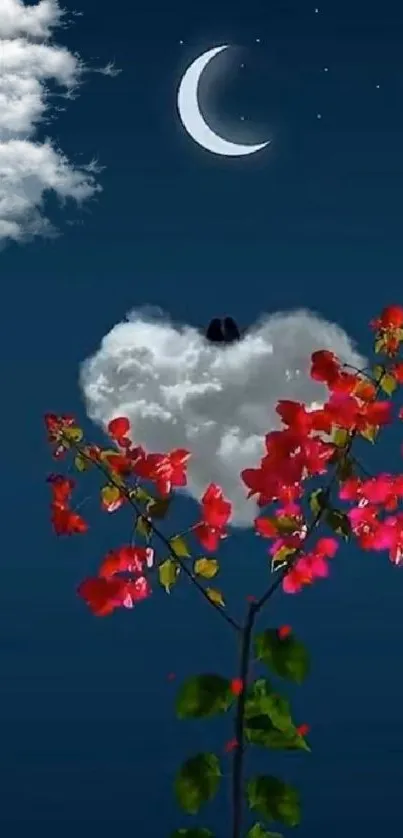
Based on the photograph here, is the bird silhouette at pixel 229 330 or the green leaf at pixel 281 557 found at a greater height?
the bird silhouette at pixel 229 330

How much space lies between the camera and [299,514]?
2330mm

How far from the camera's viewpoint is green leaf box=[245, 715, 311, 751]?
228 centimetres

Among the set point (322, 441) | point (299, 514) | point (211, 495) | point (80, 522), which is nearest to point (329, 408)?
point (322, 441)

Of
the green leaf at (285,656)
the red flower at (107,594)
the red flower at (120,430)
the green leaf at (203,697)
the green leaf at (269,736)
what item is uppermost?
the red flower at (120,430)

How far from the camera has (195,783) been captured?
7.58 ft

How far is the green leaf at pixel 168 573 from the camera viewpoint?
2.42m

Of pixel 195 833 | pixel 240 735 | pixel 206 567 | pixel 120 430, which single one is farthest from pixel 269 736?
pixel 120 430

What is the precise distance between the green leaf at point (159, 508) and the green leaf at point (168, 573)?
101mm

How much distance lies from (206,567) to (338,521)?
1.11 feet

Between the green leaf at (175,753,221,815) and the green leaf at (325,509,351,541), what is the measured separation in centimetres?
53

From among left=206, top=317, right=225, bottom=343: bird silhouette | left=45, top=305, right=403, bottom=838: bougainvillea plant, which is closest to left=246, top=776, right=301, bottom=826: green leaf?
left=45, top=305, right=403, bottom=838: bougainvillea plant

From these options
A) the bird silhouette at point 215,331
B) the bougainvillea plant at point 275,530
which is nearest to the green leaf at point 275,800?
the bougainvillea plant at point 275,530

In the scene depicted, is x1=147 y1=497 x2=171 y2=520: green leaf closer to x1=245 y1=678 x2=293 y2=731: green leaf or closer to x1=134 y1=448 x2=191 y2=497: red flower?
Answer: x1=134 y1=448 x2=191 y2=497: red flower

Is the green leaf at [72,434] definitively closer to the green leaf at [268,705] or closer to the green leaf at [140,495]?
the green leaf at [140,495]
